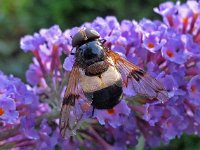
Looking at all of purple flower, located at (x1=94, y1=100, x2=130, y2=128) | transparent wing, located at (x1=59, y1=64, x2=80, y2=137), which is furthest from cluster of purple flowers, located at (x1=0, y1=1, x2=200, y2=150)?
transparent wing, located at (x1=59, y1=64, x2=80, y2=137)

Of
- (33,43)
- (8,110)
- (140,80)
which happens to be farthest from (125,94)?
(33,43)

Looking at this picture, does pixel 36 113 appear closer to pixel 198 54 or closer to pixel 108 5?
pixel 198 54

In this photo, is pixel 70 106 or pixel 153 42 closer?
pixel 70 106

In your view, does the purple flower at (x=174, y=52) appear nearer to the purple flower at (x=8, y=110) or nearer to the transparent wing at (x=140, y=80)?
the transparent wing at (x=140, y=80)

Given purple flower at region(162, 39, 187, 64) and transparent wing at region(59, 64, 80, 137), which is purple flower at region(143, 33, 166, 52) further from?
transparent wing at region(59, 64, 80, 137)

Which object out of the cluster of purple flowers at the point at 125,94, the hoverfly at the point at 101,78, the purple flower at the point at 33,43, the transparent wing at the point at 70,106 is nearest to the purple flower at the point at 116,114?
the cluster of purple flowers at the point at 125,94

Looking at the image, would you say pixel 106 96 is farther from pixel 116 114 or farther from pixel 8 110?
pixel 8 110
